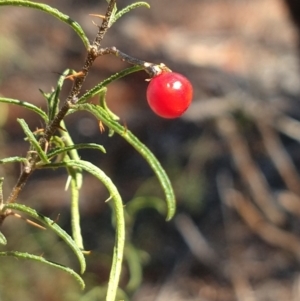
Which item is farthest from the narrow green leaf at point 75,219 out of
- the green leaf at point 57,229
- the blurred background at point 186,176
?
the blurred background at point 186,176

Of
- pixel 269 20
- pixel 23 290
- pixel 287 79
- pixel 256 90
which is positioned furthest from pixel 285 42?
pixel 23 290

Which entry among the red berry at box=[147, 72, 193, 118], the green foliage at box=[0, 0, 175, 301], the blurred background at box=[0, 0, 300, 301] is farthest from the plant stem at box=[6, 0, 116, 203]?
the blurred background at box=[0, 0, 300, 301]

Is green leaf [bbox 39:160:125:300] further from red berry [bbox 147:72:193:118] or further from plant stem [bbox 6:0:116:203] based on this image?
red berry [bbox 147:72:193:118]

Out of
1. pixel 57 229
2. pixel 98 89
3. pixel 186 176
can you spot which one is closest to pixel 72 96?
pixel 98 89

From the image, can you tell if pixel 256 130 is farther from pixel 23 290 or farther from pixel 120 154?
pixel 23 290

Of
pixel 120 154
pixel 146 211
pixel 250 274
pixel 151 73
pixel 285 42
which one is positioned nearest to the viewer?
pixel 151 73

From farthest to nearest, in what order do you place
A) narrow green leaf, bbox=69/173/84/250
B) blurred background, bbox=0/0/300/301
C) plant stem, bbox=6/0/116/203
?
blurred background, bbox=0/0/300/301, narrow green leaf, bbox=69/173/84/250, plant stem, bbox=6/0/116/203

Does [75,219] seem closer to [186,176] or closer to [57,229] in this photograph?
[57,229]

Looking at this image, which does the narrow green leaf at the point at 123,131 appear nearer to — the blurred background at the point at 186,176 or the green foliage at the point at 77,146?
the green foliage at the point at 77,146
